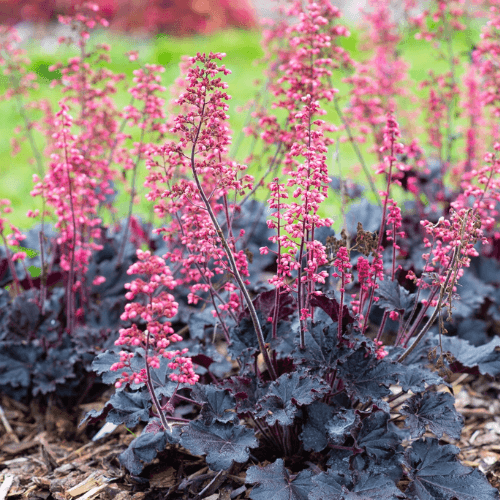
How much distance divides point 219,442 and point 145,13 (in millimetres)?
11079

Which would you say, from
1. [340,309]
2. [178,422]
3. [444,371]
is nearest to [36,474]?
[178,422]

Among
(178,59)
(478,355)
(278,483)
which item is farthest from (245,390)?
(178,59)

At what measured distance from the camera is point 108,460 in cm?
220

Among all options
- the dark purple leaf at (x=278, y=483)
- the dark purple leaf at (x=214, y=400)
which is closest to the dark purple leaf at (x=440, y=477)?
the dark purple leaf at (x=278, y=483)

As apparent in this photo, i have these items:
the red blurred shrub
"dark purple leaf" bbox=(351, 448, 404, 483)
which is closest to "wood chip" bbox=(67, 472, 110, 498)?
"dark purple leaf" bbox=(351, 448, 404, 483)

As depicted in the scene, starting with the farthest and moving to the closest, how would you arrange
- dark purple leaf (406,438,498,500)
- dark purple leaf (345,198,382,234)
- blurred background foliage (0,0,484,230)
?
blurred background foliage (0,0,484,230) → dark purple leaf (345,198,382,234) → dark purple leaf (406,438,498,500)

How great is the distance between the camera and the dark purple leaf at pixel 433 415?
177 centimetres

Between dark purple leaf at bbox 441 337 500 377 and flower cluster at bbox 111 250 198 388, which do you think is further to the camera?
dark purple leaf at bbox 441 337 500 377

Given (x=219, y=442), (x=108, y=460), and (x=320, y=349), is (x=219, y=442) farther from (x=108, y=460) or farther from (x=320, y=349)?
(x=108, y=460)

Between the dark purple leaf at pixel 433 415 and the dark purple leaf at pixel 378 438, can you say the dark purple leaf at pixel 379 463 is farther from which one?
the dark purple leaf at pixel 433 415

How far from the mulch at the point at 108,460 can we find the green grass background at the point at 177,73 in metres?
1.74

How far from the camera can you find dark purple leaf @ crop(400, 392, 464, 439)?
1.77 meters

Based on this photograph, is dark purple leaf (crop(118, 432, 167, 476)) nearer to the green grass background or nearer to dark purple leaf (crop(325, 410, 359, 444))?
dark purple leaf (crop(325, 410, 359, 444))

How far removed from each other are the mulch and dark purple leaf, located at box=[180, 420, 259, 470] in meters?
0.26
